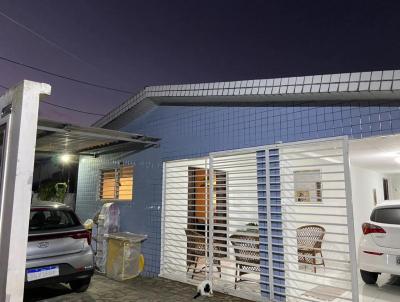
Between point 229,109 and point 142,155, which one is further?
point 142,155

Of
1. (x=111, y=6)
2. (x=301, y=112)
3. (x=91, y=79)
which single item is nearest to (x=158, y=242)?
(x=301, y=112)

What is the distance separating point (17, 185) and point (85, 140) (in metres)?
5.80

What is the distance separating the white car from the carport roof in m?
5.11

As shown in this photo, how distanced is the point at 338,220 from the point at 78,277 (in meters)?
7.26

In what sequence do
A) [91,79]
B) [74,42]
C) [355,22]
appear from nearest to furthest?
[74,42] < [91,79] < [355,22]

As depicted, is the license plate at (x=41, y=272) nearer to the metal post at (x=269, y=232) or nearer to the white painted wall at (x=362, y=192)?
the metal post at (x=269, y=232)

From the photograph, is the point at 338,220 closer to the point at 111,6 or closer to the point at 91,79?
the point at 111,6

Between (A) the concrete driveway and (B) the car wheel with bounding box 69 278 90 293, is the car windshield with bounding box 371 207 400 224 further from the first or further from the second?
(B) the car wheel with bounding box 69 278 90 293

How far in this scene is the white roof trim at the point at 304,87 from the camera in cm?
411

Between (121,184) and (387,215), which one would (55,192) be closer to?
(121,184)

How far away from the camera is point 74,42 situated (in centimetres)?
1263

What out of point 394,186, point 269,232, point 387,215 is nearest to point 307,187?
point 387,215

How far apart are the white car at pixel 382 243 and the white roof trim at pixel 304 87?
118 inches

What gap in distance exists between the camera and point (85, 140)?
25.8 feet
